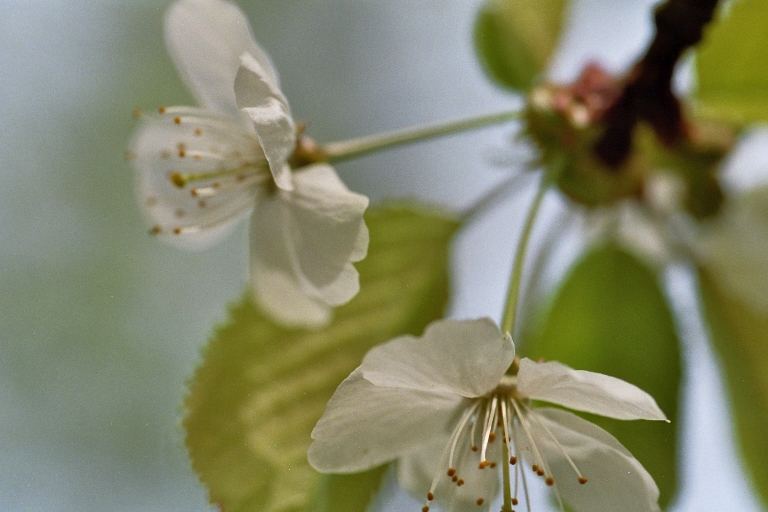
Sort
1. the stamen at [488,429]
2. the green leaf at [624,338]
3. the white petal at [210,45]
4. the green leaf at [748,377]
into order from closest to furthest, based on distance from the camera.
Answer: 1. the stamen at [488,429]
2. the white petal at [210,45]
3. the green leaf at [624,338]
4. the green leaf at [748,377]

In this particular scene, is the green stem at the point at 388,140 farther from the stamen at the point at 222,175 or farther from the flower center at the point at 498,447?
the flower center at the point at 498,447

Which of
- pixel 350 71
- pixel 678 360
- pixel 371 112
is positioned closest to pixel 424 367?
pixel 678 360

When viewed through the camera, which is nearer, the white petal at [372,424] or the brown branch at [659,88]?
the white petal at [372,424]

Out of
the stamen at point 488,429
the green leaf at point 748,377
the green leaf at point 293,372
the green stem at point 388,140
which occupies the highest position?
the green stem at point 388,140

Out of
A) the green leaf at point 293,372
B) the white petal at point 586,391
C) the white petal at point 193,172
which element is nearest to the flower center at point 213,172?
the white petal at point 193,172

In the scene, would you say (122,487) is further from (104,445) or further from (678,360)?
(678,360)

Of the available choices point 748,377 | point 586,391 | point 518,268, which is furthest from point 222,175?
point 748,377
